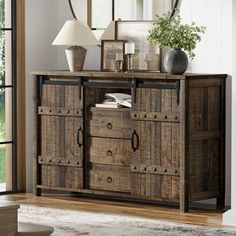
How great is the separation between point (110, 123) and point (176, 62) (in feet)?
2.47

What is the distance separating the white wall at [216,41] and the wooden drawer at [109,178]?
0.81 meters

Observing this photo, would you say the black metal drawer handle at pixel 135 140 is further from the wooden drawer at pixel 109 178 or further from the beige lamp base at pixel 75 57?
the beige lamp base at pixel 75 57

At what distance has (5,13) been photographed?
289 inches

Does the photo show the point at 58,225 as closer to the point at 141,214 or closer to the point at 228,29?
the point at 141,214

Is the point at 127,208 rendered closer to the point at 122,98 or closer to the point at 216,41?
the point at 122,98

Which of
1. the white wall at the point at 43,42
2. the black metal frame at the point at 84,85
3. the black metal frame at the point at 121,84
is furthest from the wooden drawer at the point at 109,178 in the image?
the white wall at the point at 43,42

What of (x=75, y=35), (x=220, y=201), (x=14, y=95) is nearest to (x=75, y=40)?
(x=75, y=35)

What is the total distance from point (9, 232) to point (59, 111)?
10.5 ft

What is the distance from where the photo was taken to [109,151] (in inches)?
268

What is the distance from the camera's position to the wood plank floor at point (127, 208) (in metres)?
6.20

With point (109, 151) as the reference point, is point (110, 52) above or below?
above

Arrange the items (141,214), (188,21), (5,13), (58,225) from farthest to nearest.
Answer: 1. (5,13)
2. (188,21)
3. (141,214)
4. (58,225)

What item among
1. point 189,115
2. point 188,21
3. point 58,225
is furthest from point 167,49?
point 58,225

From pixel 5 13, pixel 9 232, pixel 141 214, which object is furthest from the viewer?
pixel 5 13
